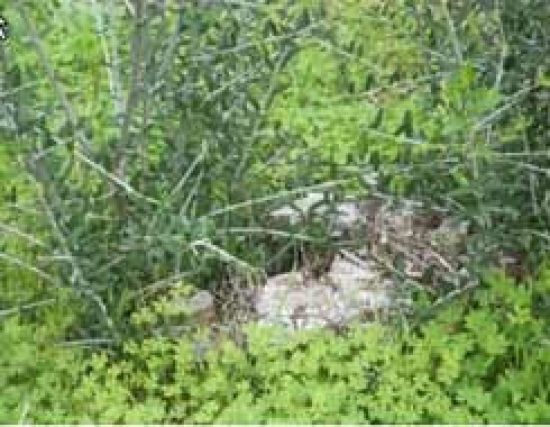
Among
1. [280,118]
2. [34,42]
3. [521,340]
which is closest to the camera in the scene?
[34,42]

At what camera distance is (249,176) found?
131 inches

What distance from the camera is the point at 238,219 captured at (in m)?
3.29

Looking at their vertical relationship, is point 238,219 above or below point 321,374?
above

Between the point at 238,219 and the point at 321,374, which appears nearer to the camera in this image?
the point at 321,374

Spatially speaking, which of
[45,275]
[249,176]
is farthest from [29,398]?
[249,176]

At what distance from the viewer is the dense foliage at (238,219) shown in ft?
9.78

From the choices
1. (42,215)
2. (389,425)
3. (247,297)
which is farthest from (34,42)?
(389,425)

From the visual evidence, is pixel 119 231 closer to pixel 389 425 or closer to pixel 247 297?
pixel 247 297

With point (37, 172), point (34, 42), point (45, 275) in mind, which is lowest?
point (45, 275)

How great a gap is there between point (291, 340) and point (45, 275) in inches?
27.1

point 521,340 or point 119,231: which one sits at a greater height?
point 119,231

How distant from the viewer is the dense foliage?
9.78 ft

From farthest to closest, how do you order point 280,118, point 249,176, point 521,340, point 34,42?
point 280,118 → point 249,176 → point 521,340 → point 34,42

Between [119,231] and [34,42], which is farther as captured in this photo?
[119,231]
